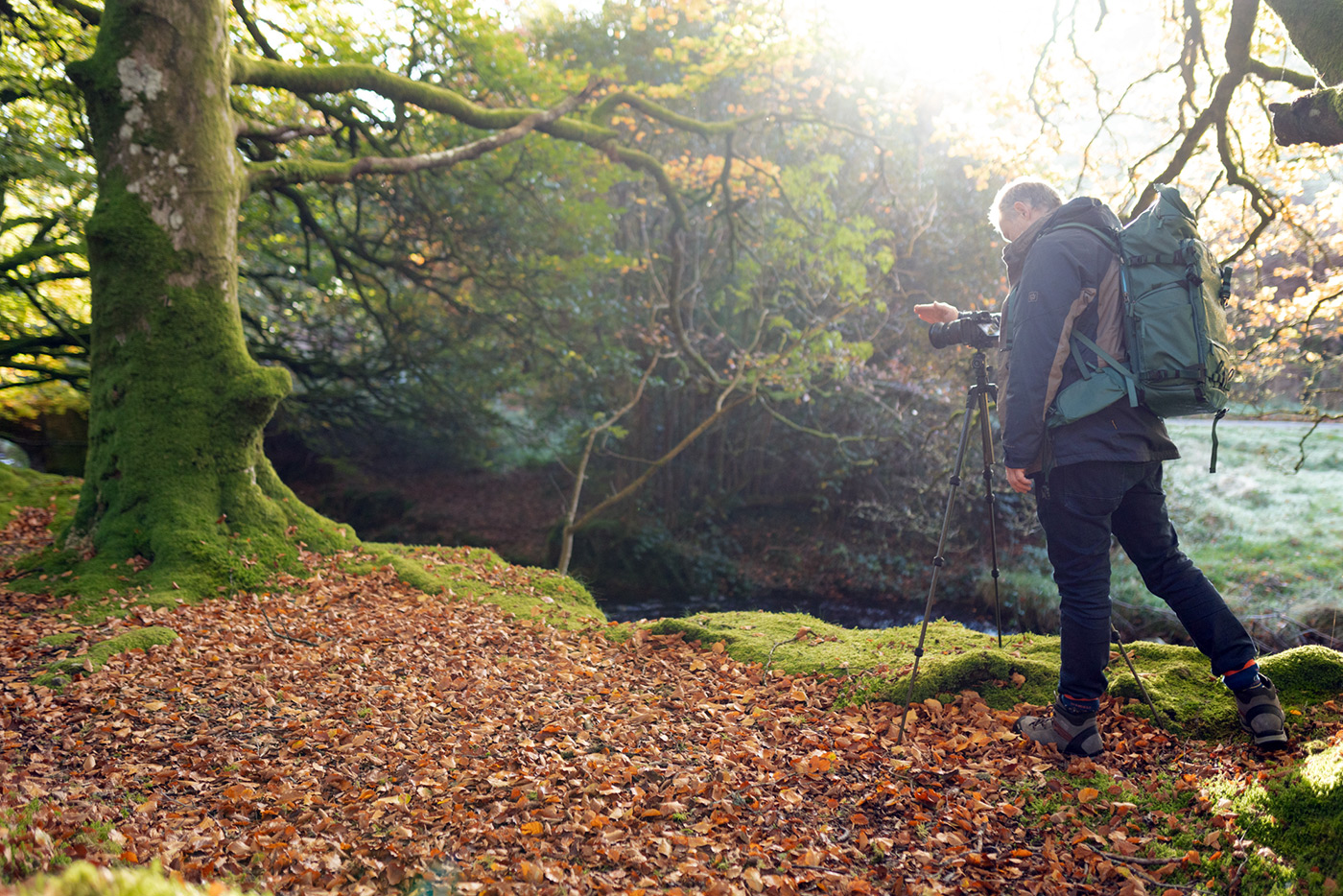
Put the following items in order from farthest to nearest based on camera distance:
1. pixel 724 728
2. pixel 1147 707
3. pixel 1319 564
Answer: pixel 1319 564 → pixel 724 728 → pixel 1147 707

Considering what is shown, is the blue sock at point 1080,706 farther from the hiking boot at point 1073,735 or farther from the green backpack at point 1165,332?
the green backpack at point 1165,332

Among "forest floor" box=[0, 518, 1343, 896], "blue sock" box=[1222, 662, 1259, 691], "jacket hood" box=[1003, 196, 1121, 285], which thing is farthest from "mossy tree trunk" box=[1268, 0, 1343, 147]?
"forest floor" box=[0, 518, 1343, 896]

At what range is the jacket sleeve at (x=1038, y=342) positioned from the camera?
3008 millimetres

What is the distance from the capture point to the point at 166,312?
525cm

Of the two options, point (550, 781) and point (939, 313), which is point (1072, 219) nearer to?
point (939, 313)

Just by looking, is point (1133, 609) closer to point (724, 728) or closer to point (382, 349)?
point (724, 728)

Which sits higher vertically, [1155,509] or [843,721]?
[1155,509]

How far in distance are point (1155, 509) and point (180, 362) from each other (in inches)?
243

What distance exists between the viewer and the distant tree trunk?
507 centimetres

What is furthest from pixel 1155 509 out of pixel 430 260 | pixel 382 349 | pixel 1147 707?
pixel 382 349

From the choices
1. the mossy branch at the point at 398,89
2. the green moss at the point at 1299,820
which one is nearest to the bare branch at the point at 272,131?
the mossy branch at the point at 398,89

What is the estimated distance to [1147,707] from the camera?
3.38m

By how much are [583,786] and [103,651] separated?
2854mm

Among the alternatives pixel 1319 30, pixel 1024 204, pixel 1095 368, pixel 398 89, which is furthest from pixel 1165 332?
pixel 398 89
